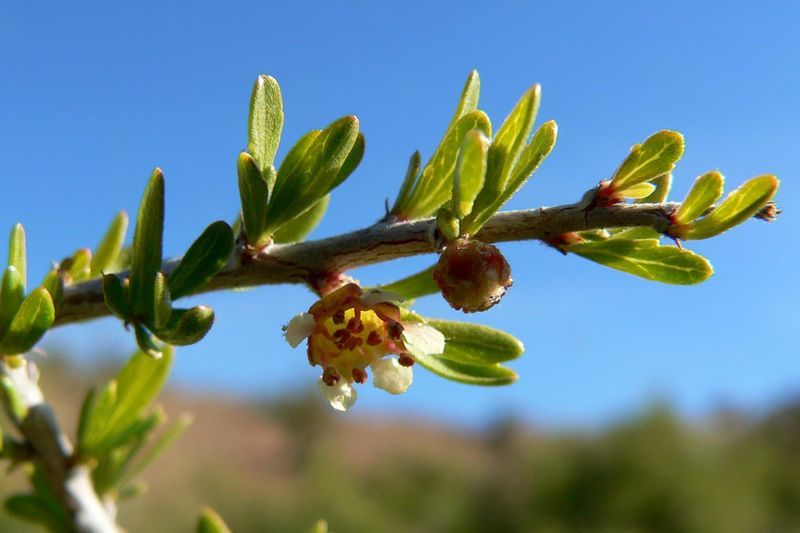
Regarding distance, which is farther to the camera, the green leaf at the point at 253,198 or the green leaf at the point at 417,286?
the green leaf at the point at 417,286

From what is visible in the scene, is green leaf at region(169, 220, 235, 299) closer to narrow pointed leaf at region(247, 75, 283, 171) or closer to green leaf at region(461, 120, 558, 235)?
narrow pointed leaf at region(247, 75, 283, 171)

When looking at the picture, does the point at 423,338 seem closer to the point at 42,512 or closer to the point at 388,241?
the point at 388,241

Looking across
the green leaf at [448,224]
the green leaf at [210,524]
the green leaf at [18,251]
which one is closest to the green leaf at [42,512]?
the green leaf at [210,524]

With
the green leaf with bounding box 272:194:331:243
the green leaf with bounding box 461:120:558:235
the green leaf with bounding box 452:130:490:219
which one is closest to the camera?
the green leaf with bounding box 452:130:490:219

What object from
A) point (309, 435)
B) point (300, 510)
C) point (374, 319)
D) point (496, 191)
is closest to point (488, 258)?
point (496, 191)

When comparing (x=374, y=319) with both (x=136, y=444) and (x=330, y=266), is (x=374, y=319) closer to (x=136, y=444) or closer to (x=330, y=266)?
(x=330, y=266)

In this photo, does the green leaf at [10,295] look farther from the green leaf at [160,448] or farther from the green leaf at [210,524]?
the green leaf at [160,448]

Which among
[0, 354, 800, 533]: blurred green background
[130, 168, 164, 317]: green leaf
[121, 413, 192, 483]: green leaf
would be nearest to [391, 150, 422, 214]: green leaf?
[130, 168, 164, 317]: green leaf
